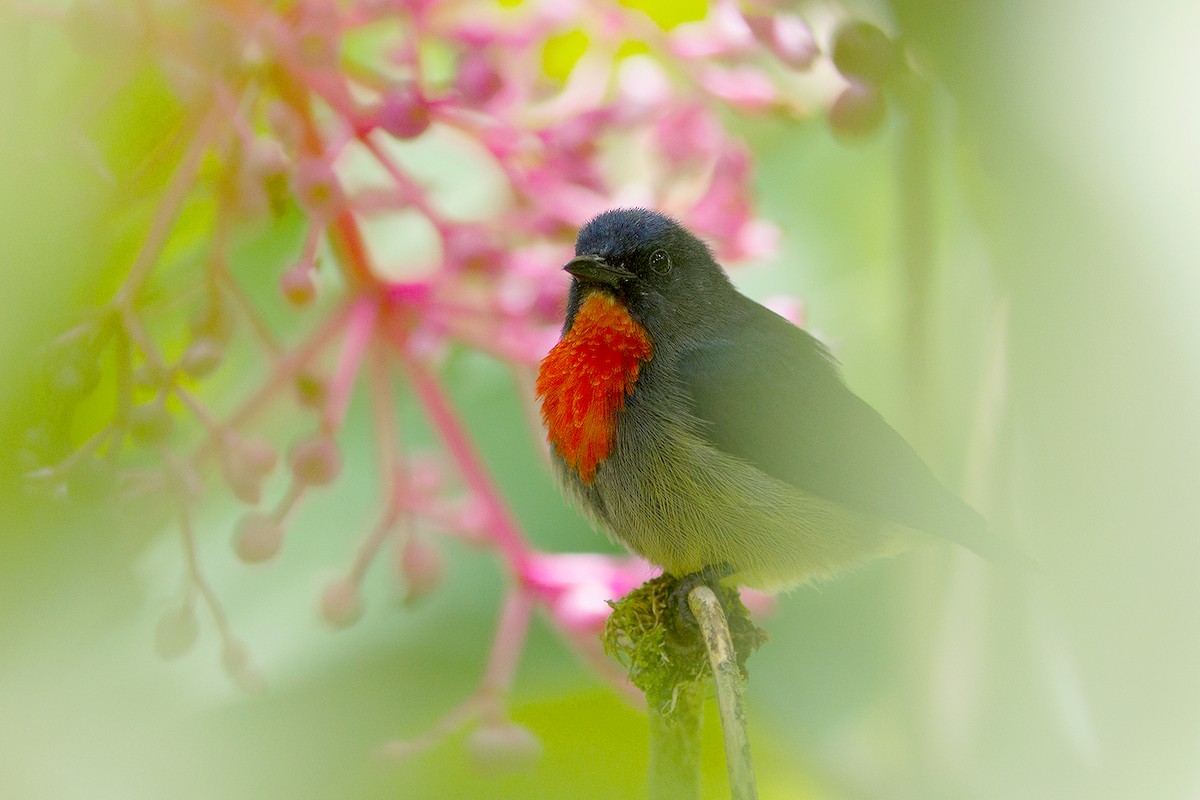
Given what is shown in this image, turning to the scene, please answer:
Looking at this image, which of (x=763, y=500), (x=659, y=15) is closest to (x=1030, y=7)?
(x=659, y=15)

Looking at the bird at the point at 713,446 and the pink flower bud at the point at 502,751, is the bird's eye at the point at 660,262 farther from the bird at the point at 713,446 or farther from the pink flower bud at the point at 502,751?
the pink flower bud at the point at 502,751

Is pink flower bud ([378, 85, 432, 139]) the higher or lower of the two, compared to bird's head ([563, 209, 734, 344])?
lower

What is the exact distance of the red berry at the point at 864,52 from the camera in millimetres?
1020

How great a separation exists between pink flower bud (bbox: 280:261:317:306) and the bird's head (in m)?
0.61

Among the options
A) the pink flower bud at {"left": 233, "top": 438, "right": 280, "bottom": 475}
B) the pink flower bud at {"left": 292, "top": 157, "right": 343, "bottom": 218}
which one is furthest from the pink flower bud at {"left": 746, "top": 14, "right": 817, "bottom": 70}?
the pink flower bud at {"left": 233, "top": 438, "right": 280, "bottom": 475}

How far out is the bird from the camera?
1.85 metres

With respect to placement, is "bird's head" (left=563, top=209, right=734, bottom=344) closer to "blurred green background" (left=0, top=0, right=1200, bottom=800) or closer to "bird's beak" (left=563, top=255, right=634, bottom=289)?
"bird's beak" (left=563, top=255, right=634, bottom=289)

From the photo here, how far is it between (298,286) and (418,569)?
43 centimetres

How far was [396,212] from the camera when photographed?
5.03 feet

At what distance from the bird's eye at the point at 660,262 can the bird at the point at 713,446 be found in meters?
0.05

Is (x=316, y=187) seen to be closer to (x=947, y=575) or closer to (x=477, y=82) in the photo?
(x=477, y=82)

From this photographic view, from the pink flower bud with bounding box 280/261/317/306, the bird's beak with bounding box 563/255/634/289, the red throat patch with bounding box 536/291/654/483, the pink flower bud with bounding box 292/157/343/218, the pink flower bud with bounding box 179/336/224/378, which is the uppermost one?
the bird's beak with bounding box 563/255/634/289

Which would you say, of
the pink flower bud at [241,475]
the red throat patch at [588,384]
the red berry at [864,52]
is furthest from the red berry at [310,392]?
the red berry at [864,52]

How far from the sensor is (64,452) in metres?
1.11
